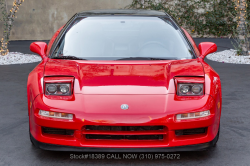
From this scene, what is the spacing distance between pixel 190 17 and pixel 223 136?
13.2 metres

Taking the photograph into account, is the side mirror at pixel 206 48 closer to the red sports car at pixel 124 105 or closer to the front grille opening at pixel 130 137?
the red sports car at pixel 124 105

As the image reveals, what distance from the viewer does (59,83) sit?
3.29 metres

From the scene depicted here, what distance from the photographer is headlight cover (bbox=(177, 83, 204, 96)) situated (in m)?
3.24

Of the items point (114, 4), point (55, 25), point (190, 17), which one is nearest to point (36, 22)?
point (55, 25)

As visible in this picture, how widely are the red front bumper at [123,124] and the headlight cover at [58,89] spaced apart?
0.10 m

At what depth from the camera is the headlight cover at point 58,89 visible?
3241 millimetres

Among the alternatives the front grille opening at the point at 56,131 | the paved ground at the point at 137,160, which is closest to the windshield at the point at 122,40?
the front grille opening at the point at 56,131

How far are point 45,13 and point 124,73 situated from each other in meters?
14.1

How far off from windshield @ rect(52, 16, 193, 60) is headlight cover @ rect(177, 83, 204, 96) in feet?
2.12

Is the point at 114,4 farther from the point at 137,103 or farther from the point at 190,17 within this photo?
the point at 137,103

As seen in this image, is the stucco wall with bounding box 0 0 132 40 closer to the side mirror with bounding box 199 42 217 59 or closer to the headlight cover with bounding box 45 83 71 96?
the side mirror with bounding box 199 42 217 59

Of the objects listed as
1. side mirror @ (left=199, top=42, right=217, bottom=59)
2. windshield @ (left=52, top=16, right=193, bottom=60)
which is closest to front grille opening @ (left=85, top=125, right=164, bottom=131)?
windshield @ (left=52, top=16, right=193, bottom=60)

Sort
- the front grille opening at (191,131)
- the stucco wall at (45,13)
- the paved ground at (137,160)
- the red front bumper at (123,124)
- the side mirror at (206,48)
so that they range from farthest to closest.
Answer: the stucco wall at (45,13) < the side mirror at (206,48) < the paved ground at (137,160) < the front grille opening at (191,131) < the red front bumper at (123,124)

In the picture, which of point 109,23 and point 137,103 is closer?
point 137,103
